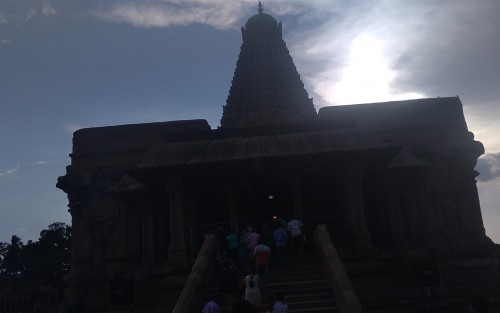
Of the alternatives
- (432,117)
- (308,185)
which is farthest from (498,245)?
(308,185)

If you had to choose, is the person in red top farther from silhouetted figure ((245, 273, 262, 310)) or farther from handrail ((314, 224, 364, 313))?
silhouetted figure ((245, 273, 262, 310))

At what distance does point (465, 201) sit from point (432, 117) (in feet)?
13.3

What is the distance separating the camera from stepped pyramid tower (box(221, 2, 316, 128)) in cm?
2834

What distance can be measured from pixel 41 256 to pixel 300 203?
49.9 m

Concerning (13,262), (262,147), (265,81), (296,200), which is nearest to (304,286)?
(296,200)

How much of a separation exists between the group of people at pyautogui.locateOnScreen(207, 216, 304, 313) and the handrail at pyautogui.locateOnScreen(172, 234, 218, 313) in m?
0.42

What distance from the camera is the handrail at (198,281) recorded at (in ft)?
38.8

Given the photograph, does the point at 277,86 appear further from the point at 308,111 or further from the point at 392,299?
the point at 392,299

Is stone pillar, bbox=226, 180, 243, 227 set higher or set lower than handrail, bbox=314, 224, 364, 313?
higher

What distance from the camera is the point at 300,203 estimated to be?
685 inches

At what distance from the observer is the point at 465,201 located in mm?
22016

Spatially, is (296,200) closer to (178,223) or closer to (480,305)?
(178,223)

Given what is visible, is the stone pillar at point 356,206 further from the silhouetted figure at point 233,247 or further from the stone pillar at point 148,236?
the stone pillar at point 148,236

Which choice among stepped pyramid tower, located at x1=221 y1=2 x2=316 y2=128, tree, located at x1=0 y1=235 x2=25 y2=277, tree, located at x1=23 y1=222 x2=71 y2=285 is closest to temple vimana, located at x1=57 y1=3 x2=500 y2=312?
stepped pyramid tower, located at x1=221 y1=2 x2=316 y2=128
